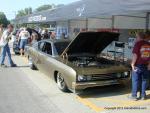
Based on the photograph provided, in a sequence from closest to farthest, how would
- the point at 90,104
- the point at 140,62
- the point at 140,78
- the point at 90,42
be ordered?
the point at 90,104 → the point at 140,62 → the point at 140,78 → the point at 90,42

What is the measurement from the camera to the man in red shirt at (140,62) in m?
7.57

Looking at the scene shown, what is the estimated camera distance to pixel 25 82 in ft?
33.7

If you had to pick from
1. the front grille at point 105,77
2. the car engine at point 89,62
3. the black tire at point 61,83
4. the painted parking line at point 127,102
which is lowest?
the painted parking line at point 127,102

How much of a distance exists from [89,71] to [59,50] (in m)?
2.10

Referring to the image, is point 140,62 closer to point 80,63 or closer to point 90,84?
point 90,84

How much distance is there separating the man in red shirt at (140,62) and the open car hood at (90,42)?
6.50 ft

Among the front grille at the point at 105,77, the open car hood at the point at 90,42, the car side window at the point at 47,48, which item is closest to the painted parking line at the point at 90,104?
the front grille at the point at 105,77

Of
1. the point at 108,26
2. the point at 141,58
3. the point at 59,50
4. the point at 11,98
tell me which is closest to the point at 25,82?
the point at 59,50

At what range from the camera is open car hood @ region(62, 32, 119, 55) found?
368 inches

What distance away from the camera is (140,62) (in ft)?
24.9

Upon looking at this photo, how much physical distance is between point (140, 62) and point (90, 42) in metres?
2.58

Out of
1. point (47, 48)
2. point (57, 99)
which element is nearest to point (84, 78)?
point (57, 99)

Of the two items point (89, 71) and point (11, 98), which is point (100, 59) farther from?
point (11, 98)

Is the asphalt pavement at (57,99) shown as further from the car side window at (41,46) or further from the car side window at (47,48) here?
the car side window at (41,46)
